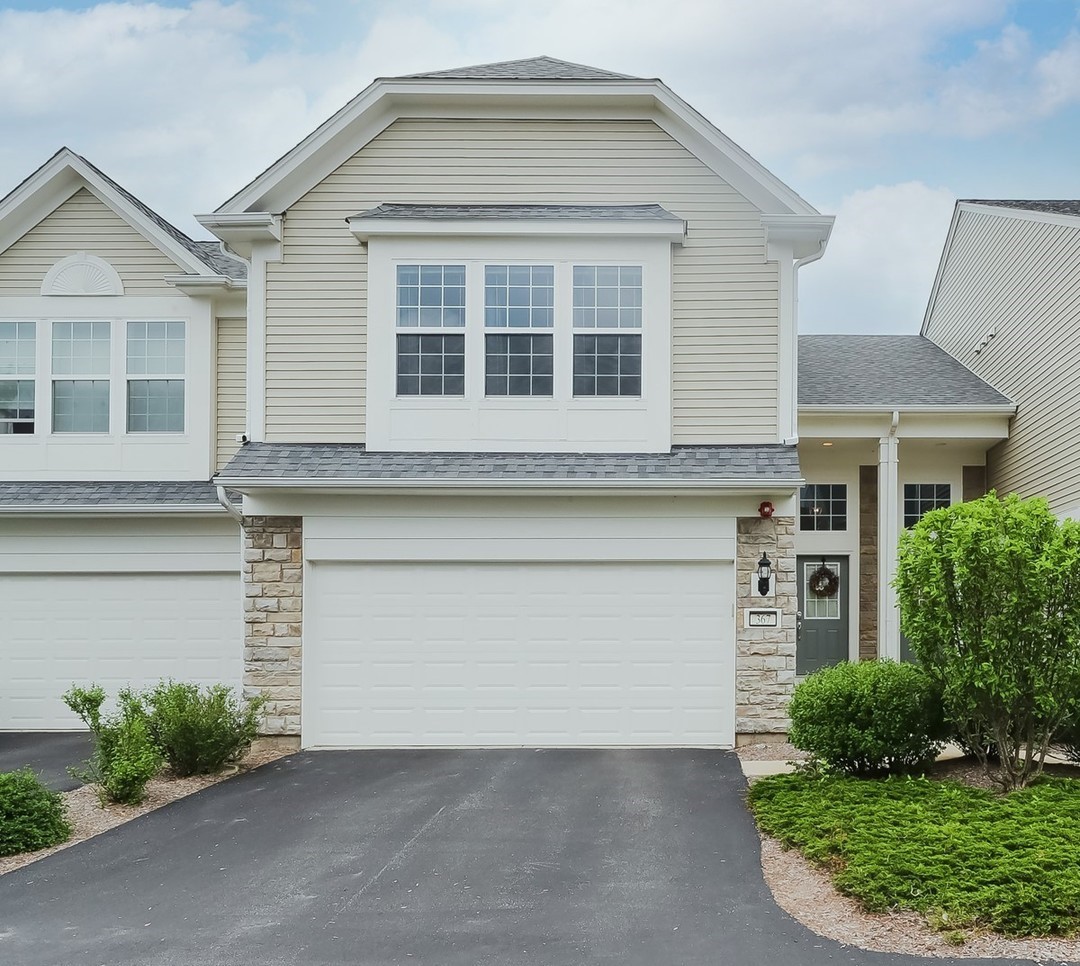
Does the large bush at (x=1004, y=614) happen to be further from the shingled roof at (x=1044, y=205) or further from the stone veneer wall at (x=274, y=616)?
the shingled roof at (x=1044, y=205)

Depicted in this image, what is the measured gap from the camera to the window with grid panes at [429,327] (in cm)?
1184

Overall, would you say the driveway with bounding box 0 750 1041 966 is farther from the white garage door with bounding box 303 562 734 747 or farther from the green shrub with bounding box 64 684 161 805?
the white garage door with bounding box 303 562 734 747

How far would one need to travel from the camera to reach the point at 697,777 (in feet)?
33.2

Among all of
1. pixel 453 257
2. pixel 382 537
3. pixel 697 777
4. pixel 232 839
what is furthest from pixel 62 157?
pixel 697 777

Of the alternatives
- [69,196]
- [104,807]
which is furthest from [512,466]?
[69,196]

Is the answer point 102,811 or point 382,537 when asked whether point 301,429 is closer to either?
point 382,537

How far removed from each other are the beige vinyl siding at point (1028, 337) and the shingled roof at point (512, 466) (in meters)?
4.17

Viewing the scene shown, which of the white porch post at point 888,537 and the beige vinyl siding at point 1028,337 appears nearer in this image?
the beige vinyl siding at point 1028,337

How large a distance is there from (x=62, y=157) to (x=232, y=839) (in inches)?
370

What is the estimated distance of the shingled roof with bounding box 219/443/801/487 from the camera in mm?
11273

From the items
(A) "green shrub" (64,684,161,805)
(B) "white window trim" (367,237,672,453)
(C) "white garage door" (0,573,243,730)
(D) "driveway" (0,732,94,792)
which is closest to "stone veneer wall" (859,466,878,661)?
(B) "white window trim" (367,237,672,453)

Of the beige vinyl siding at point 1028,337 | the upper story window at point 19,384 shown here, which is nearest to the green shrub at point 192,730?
the upper story window at point 19,384

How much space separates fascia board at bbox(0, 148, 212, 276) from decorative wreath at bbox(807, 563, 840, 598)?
9.34m

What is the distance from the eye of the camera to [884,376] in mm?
16312
